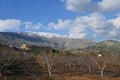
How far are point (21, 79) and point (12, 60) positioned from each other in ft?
29.8

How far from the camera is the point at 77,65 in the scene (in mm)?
132375

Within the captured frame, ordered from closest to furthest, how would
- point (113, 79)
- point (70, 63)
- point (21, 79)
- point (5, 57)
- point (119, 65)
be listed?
point (21, 79)
point (5, 57)
point (113, 79)
point (70, 63)
point (119, 65)

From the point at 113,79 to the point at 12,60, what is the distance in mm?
28151

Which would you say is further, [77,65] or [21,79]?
[77,65]

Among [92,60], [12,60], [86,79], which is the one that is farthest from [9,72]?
[92,60]

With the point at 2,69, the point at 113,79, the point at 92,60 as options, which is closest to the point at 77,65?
the point at 92,60

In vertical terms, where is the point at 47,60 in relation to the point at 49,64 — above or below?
above

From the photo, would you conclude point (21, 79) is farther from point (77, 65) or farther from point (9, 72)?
point (77, 65)

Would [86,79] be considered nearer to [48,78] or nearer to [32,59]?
[48,78]

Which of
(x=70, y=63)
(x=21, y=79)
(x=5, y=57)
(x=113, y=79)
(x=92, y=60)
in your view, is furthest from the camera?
(x=70, y=63)

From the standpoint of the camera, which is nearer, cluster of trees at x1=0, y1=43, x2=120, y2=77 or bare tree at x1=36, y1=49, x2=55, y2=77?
cluster of trees at x1=0, y1=43, x2=120, y2=77

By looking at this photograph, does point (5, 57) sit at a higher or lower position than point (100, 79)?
higher

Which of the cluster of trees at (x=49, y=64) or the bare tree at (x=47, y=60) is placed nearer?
the cluster of trees at (x=49, y=64)

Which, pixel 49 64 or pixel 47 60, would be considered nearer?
pixel 49 64
